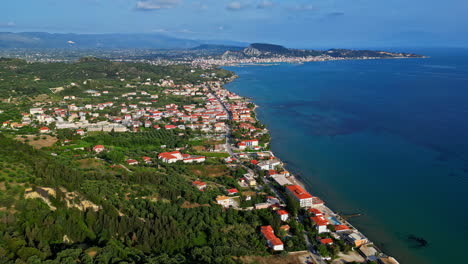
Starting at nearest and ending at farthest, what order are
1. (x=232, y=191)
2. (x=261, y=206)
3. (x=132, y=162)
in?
1. (x=261, y=206)
2. (x=232, y=191)
3. (x=132, y=162)

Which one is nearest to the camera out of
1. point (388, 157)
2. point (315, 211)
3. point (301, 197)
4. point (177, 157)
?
point (315, 211)

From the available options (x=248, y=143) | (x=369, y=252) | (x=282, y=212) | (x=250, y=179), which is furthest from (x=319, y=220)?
(x=248, y=143)

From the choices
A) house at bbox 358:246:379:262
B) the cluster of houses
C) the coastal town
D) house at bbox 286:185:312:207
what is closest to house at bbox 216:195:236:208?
the coastal town

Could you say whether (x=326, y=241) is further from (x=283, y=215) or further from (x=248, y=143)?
(x=248, y=143)

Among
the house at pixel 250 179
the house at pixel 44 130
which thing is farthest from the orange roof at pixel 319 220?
the house at pixel 44 130

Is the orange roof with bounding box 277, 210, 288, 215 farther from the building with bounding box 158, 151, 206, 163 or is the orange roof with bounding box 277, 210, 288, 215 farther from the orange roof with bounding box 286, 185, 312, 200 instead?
the building with bounding box 158, 151, 206, 163

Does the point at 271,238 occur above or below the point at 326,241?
above

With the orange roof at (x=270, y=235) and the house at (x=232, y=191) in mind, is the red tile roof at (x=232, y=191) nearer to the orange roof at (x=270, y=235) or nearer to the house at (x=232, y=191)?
the house at (x=232, y=191)

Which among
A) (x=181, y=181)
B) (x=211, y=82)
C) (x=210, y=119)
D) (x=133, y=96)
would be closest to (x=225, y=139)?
(x=210, y=119)

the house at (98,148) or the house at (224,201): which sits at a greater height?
the house at (98,148)
